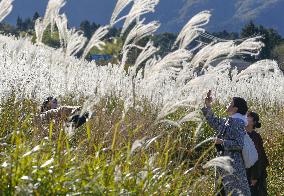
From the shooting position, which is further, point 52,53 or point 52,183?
point 52,53

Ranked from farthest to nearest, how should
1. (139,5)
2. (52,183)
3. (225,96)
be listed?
1. (225,96)
2. (139,5)
3. (52,183)

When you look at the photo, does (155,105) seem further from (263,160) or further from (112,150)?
(112,150)

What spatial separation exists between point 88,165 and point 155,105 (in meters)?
3.63

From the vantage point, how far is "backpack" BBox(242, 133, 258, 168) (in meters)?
6.63

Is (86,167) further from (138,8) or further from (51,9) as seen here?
(138,8)

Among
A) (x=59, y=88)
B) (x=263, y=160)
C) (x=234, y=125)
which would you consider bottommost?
(x=263, y=160)

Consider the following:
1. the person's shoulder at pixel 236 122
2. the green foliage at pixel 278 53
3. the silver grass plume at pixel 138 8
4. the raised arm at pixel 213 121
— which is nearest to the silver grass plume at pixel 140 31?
the silver grass plume at pixel 138 8

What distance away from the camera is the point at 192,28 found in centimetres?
555

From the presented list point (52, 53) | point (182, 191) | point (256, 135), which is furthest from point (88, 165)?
point (256, 135)

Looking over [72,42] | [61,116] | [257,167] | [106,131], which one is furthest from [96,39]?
[257,167]

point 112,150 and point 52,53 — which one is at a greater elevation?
point 52,53

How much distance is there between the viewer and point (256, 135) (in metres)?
7.36

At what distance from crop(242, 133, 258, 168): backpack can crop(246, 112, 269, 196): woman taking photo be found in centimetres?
55

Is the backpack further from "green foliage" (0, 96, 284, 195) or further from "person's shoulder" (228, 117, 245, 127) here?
"green foliage" (0, 96, 284, 195)
